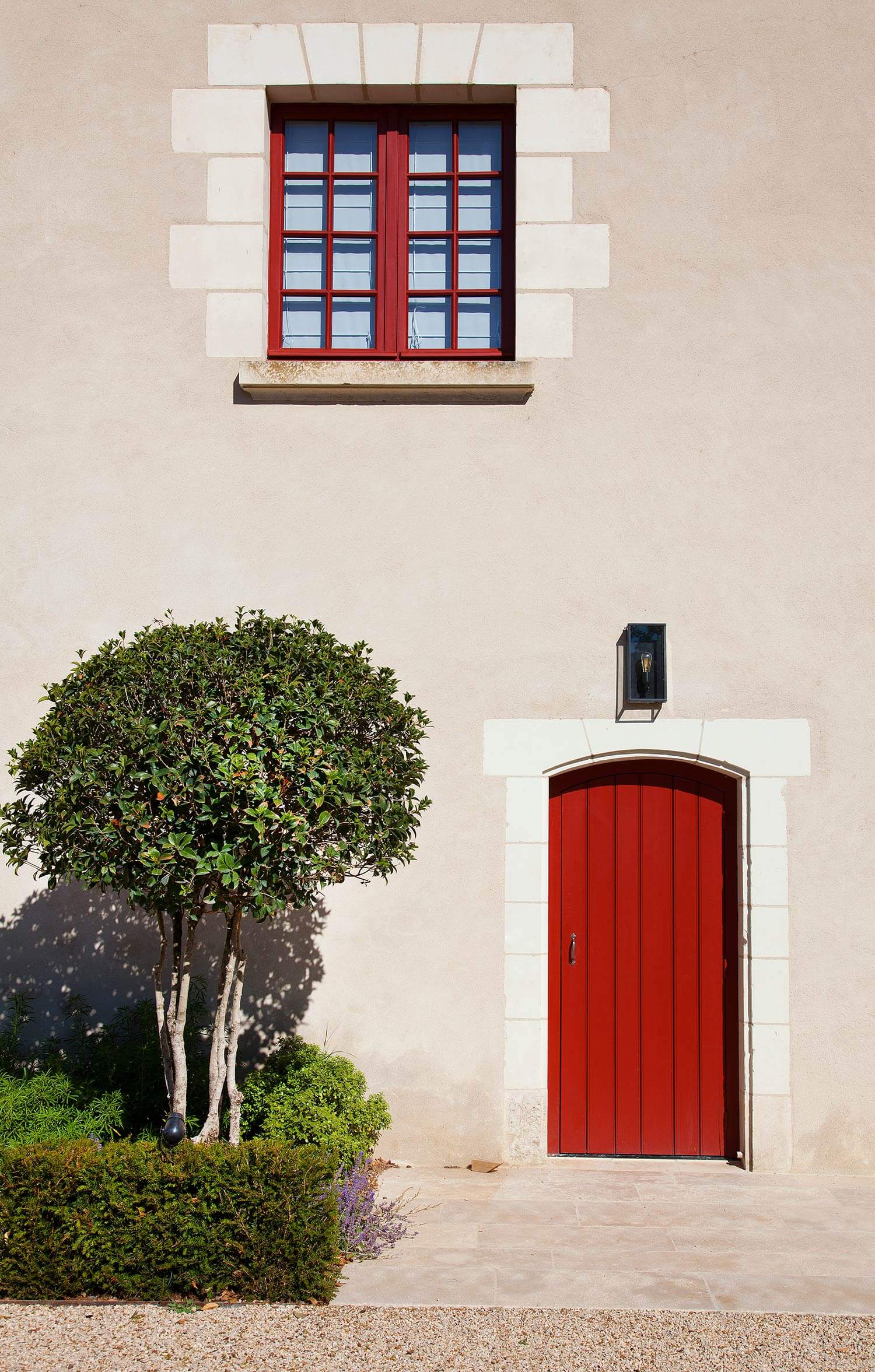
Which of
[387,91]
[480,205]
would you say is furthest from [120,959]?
[387,91]

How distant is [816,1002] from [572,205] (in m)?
4.37

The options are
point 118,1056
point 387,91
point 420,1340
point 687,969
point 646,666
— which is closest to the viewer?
point 420,1340

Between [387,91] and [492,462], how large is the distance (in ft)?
7.11

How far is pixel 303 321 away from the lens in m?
6.54

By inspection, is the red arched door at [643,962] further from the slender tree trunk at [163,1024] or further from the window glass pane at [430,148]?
the window glass pane at [430,148]

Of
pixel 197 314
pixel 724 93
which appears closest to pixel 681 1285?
pixel 197 314

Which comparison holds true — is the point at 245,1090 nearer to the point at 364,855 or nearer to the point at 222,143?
the point at 364,855

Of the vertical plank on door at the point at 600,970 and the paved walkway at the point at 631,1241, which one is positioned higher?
the vertical plank on door at the point at 600,970

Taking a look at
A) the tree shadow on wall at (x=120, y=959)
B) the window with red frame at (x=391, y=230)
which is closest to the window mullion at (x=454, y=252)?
the window with red frame at (x=391, y=230)

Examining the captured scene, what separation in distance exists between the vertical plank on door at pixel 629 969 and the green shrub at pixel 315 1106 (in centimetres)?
127

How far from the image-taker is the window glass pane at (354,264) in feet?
21.5

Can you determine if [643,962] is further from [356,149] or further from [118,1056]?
[356,149]

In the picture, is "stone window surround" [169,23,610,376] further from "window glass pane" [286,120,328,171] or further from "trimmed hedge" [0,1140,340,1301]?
"trimmed hedge" [0,1140,340,1301]

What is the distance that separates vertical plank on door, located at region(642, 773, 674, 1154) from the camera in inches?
237
